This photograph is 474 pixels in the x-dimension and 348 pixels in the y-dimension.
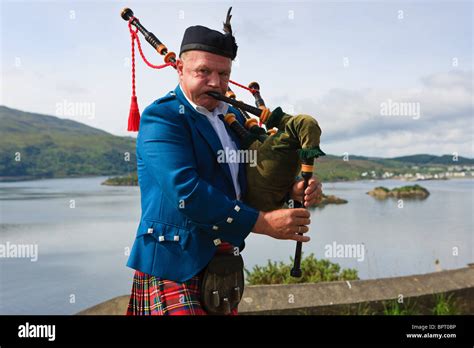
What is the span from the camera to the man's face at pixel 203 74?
247 centimetres

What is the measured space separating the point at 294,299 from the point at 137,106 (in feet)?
7.53

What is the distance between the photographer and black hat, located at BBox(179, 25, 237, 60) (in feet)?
8.13

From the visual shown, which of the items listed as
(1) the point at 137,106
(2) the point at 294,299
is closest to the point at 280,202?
(1) the point at 137,106

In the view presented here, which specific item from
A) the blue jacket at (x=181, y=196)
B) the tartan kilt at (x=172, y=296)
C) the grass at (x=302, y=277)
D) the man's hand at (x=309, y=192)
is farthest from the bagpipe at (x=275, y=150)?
the grass at (x=302, y=277)

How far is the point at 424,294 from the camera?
4773 mm

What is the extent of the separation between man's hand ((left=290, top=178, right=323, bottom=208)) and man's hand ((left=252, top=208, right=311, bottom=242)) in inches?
3.5

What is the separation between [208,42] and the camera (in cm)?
248

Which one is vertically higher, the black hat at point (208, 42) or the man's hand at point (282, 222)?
the black hat at point (208, 42)

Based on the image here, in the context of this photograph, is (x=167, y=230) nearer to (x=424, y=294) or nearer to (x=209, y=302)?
(x=209, y=302)

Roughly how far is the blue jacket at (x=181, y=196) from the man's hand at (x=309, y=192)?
0.26m

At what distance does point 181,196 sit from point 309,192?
0.63 metres

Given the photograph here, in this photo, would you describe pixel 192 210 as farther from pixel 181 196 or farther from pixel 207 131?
pixel 207 131

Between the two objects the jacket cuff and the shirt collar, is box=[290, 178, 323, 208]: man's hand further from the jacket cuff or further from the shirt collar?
the shirt collar

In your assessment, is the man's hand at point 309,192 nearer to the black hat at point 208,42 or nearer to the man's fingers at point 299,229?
the man's fingers at point 299,229
